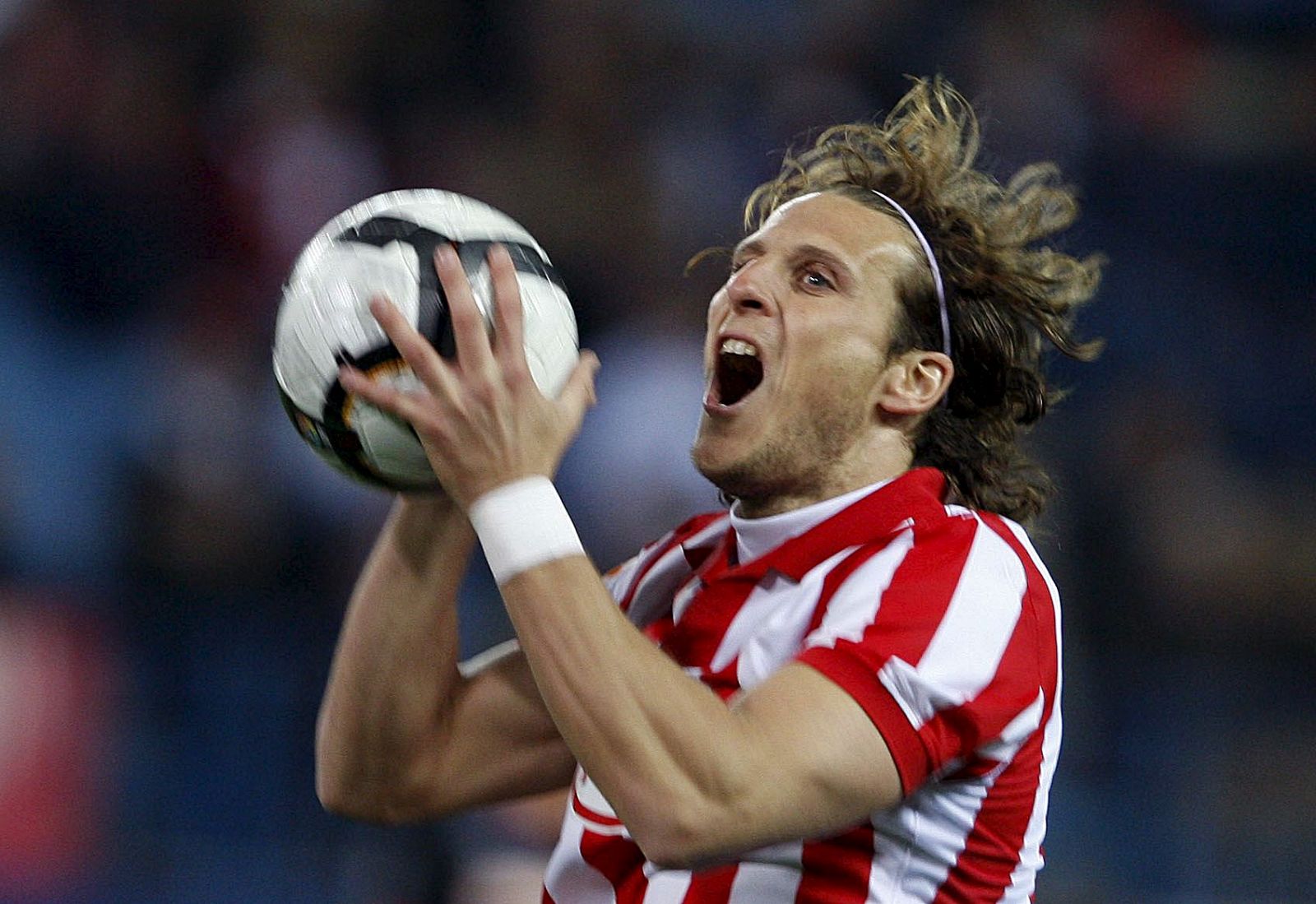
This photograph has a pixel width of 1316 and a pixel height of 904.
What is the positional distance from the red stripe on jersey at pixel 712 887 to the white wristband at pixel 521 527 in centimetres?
50

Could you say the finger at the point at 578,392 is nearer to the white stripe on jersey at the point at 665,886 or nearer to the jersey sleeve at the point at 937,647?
the jersey sleeve at the point at 937,647

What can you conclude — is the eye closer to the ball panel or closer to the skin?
the skin

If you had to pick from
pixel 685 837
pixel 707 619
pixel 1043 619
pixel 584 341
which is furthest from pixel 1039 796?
pixel 584 341

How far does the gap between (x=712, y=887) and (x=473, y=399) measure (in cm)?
73

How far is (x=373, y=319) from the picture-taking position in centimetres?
200

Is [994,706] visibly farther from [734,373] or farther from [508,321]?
[734,373]

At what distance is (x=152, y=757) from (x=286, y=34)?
2909mm

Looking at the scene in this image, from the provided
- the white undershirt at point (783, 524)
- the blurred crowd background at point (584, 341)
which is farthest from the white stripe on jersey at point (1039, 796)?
the blurred crowd background at point (584, 341)

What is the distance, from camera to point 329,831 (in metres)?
4.73

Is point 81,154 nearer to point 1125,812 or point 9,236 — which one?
point 9,236

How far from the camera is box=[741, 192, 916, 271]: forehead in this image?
257 cm

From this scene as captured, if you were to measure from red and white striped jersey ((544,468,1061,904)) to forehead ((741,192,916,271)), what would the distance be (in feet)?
1.30

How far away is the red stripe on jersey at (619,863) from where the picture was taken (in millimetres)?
2217

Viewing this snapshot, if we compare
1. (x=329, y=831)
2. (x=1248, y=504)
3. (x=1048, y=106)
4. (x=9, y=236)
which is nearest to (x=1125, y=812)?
(x=1248, y=504)
